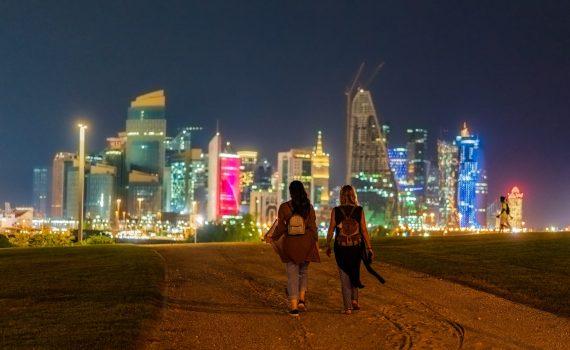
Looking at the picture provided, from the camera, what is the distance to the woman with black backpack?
12.0 meters

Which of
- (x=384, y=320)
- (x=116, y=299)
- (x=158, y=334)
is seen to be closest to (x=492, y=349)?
(x=384, y=320)

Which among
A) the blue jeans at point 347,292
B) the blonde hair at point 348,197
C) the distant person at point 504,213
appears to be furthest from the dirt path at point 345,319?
the distant person at point 504,213

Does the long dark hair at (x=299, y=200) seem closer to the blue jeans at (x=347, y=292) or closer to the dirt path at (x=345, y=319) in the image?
the blue jeans at (x=347, y=292)

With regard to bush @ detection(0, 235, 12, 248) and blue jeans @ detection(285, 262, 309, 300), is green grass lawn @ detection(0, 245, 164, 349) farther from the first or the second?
bush @ detection(0, 235, 12, 248)

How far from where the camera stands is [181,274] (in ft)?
55.5

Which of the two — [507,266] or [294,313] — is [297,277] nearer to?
[294,313]

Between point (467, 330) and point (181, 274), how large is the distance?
25.6 ft

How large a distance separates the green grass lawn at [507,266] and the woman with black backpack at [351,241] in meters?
3.03

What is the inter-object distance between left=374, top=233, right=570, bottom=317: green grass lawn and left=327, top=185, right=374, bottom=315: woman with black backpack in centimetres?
303

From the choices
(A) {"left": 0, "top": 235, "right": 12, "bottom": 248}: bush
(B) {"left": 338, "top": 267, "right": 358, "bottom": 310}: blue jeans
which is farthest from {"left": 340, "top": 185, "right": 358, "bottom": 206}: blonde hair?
(A) {"left": 0, "top": 235, "right": 12, "bottom": 248}: bush

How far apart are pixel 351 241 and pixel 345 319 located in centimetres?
124

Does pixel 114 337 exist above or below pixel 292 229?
below

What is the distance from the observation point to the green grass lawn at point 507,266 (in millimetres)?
13891

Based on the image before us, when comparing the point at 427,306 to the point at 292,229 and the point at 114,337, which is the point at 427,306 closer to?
the point at 292,229
